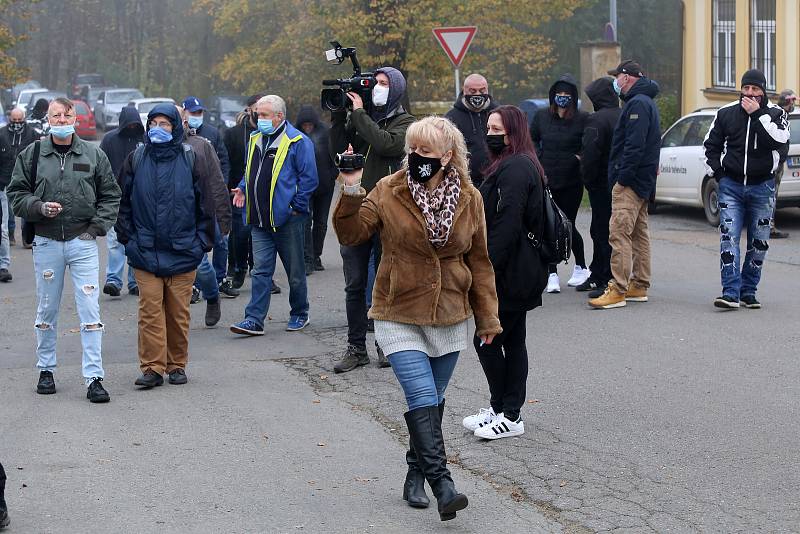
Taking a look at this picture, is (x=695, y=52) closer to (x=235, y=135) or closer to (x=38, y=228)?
(x=235, y=135)

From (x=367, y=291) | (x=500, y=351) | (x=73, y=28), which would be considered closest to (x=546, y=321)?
(x=367, y=291)

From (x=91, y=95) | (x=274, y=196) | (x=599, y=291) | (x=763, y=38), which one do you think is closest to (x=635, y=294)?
(x=599, y=291)

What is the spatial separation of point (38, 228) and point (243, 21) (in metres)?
31.3

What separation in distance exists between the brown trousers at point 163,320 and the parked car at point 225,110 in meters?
33.5

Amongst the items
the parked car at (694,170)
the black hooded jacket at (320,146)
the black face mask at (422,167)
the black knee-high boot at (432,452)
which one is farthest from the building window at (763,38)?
the black knee-high boot at (432,452)

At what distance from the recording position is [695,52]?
27594 mm

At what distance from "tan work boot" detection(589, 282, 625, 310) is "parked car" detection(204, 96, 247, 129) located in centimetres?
3173

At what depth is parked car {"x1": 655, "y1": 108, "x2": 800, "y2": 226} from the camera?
16.8m

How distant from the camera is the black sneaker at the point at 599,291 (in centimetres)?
1152

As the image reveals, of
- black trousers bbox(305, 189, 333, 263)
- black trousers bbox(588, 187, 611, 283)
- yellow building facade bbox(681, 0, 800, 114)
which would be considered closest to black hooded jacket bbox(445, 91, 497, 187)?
black trousers bbox(588, 187, 611, 283)

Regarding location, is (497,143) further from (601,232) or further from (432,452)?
(601,232)

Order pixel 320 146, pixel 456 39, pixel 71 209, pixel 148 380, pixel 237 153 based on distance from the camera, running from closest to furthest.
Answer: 1. pixel 71 209
2. pixel 148 380
3. pixel 237 153
4. pixel 320 146
5. pixel 456 39

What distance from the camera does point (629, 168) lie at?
35.3ft

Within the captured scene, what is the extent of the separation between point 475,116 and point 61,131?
379 cm
